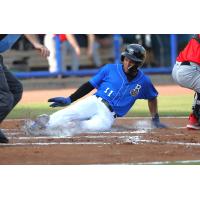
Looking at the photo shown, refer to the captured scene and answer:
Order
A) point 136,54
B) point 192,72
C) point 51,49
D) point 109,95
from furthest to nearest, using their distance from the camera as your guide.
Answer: point 51,49 < point 192,72 < point 109,95 < point 136,54

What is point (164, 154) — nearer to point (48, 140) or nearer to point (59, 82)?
point (48, 140)

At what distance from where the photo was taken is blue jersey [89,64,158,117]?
913 centimetres

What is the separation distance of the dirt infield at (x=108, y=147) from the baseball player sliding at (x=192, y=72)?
0.79 ft

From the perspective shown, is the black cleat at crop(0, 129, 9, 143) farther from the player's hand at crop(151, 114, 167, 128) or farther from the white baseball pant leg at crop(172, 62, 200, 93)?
the white baseball pant leg at crop(172, 62, 200, 93)

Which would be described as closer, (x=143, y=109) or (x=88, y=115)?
(x=88, y=115)

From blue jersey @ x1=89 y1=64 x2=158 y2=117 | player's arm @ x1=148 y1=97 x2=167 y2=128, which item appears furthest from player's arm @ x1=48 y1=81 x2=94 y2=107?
player's arm @ x1=148 y1=97 x2=167 y2=128

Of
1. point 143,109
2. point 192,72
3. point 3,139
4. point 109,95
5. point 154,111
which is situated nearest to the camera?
point 3,139

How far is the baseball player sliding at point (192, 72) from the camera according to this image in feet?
30.4

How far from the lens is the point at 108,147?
757 cm

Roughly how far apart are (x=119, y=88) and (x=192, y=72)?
0.98 m

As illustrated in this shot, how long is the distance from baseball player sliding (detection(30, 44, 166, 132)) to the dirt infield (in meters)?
0.27

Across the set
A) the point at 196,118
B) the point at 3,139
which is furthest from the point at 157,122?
the point at 3,139

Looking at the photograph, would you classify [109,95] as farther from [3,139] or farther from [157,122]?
[3,139]

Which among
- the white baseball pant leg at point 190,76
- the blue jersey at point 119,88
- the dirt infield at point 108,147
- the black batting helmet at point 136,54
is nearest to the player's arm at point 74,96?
the blue jersey at point 119,88
